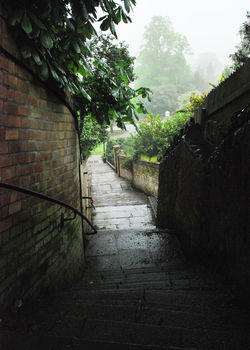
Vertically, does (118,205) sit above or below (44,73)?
below

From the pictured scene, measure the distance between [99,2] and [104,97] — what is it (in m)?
1.51

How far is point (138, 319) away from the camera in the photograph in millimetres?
1686

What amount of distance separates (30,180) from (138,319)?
1407 millimetres

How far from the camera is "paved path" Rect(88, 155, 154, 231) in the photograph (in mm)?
7086

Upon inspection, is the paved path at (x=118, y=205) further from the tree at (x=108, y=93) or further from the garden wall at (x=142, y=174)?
the tree at (x=108, y=93)

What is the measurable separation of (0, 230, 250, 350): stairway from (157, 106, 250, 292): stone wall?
0.37m

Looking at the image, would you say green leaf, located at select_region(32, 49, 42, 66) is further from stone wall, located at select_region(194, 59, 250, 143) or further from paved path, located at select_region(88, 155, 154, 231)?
paved path, located at select_region(88, 155, 154, 231)

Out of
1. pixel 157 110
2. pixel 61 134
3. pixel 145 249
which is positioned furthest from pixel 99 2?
pixel 157 110

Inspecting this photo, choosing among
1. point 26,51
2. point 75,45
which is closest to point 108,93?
point 75,45

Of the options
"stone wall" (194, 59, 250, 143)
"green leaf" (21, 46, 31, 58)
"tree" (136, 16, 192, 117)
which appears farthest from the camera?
"tree" (136, 16, 192, 117)

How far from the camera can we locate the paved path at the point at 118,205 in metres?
7.09

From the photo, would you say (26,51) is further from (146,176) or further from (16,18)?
(146,176)

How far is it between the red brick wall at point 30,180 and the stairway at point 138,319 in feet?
0.86

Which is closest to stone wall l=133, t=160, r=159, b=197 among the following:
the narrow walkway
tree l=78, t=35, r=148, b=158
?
tree l=78, t=35, r=148, b=158
